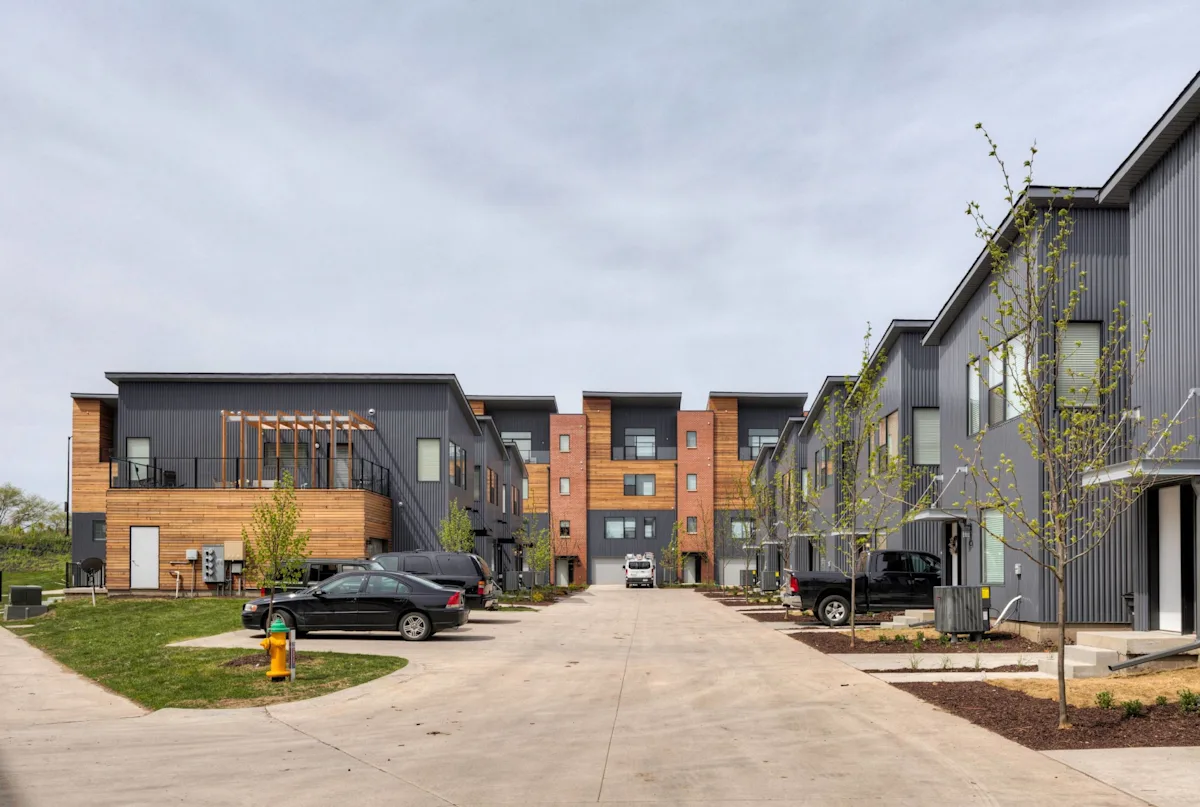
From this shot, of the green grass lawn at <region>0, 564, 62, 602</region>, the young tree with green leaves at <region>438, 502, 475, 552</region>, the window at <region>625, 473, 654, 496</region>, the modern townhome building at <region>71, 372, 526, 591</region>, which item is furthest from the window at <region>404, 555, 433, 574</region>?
the window at <region>625, 473, 654, 496</region>

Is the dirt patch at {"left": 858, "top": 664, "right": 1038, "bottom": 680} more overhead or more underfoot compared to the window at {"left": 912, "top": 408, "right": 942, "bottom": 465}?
more underfoot

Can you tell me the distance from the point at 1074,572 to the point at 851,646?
415 cm

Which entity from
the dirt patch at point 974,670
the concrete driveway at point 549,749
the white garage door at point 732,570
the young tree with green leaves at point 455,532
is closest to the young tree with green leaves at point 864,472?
the dirt patch at point 974,670

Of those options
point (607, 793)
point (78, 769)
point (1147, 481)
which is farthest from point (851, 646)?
point (78, 769)

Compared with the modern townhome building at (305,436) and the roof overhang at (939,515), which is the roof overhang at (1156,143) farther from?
the modern townhome building at (305,436)

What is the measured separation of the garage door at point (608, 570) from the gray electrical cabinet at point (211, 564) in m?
44.0

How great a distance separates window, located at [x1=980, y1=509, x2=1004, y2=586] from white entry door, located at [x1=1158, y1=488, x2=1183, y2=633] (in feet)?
17.2

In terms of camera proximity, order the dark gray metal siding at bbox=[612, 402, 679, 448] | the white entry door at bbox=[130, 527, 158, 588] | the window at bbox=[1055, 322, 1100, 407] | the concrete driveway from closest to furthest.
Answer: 1. the concrete driveway
2. the window at bbox=[1055, 322, 1100, 407]
3. the white entry door at bbox=[130, 527, 158, 588]
4. the dark gray metal siding at bbox=[612, 402, 679, 448]

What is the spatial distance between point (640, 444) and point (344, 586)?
5965cm

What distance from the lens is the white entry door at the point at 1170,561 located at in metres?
17.8

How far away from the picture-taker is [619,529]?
263 feet

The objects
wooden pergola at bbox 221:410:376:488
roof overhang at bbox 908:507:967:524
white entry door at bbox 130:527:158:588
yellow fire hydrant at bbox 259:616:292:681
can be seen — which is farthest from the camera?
wooden pergola at bbox 221:410:376:488

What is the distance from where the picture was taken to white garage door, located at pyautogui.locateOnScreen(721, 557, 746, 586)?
7610 cm

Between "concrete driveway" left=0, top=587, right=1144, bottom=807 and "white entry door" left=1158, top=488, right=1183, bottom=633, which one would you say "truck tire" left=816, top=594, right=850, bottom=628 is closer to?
"white entry door" left=1158, top=488, right=1183, bottom=633
